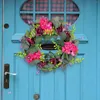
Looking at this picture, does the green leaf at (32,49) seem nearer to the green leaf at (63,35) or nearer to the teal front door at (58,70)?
the teal front door at (58,70)

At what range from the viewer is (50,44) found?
3.24m

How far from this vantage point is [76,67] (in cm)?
328

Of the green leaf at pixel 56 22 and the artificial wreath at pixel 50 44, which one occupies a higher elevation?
the green leaf at pixel 56 22

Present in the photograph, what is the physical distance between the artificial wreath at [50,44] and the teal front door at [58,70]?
8 cm

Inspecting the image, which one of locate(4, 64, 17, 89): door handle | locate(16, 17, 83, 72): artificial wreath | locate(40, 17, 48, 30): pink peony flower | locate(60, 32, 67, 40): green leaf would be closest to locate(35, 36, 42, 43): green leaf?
locate(16, 17, 83, 72): artificial wreath

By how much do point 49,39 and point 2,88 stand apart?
666 millimetres

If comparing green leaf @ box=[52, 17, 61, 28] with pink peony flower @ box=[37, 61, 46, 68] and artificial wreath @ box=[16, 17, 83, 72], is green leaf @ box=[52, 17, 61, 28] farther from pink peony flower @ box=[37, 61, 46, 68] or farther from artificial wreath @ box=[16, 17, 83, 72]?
pink peony flower @ box=[37, 61, 46, 68]

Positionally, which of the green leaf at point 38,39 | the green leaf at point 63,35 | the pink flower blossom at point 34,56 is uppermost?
the green leaf at point 63,35

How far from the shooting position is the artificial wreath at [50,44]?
3.18m

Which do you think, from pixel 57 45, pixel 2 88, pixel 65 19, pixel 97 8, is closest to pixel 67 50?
pixel 57 45

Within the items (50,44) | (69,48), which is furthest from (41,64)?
(69,48)

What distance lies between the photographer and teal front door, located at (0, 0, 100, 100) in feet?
10.7

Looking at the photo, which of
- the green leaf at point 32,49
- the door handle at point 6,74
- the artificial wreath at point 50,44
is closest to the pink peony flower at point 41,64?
the artificial wreath at point 50,44

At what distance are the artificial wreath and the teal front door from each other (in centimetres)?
8
